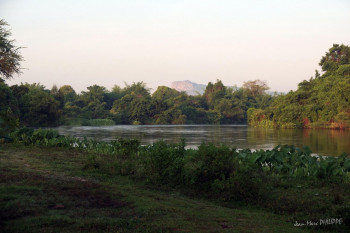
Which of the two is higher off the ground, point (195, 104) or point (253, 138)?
point (195, 104)

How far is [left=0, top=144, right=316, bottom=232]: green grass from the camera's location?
4.98m

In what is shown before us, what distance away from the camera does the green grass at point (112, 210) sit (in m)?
4.98

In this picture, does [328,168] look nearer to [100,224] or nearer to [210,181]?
[210,181]

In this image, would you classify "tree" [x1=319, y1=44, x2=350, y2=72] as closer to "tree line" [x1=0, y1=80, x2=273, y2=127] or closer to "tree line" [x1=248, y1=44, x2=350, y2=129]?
"tree line" [x1=248, y1=44, x2=350, y2=129]

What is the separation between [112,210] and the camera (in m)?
5.89

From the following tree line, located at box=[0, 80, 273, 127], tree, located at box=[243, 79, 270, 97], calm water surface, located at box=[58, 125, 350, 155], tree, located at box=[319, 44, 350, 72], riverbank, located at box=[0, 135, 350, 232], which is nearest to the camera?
riverbank, located at box=[0, 135, 350, 232]

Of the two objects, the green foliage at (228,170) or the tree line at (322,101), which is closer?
the green foliage at (228,170)

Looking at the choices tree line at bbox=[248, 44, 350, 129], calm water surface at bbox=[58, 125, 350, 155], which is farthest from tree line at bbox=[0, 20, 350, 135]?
calm water surface at bbox=[58, 125, 350, 155]

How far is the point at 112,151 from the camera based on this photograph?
48.9ft

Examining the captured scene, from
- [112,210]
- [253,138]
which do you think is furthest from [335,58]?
[112,210]

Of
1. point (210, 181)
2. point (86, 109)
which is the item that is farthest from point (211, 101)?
point (210, 181)

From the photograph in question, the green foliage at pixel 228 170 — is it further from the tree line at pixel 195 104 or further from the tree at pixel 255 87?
the tree at pixel 255 87

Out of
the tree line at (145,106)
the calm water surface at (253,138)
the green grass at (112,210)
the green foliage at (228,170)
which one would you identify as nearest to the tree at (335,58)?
the calm water surface at (253,138)

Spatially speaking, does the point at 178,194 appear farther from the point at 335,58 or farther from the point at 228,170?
the point at 335,58
